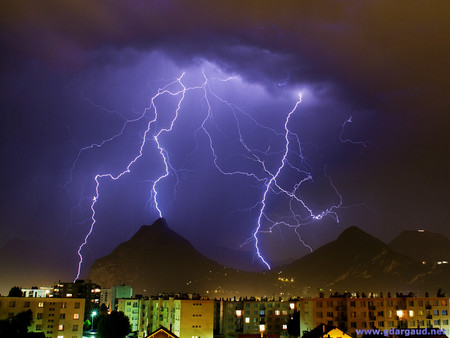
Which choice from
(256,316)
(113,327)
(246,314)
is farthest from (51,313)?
(256,316)

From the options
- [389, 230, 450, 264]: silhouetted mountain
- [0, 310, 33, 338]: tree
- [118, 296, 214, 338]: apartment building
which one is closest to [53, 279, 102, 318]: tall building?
[118, 296, 214, 338]: apartment building

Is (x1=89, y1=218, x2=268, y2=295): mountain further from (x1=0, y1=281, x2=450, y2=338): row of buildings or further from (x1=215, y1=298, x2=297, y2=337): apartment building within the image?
(x1=0, y1=281, x2=450, y2=338): row of buildings

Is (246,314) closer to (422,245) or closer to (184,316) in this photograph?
(184,316)

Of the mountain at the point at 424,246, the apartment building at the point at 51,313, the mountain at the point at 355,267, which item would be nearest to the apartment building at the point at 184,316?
the apartment building at the point at 51,313

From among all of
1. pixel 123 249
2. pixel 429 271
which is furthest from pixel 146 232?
pixel 429 271

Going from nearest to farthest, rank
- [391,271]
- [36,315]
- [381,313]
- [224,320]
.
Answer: [36,315] < [381,313] < [224,320] < [391,271]

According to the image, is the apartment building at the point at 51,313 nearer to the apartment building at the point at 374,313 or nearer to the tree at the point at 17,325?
the tree at the point at 17,325

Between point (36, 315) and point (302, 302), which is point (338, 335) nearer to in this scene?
point (302, 302)
